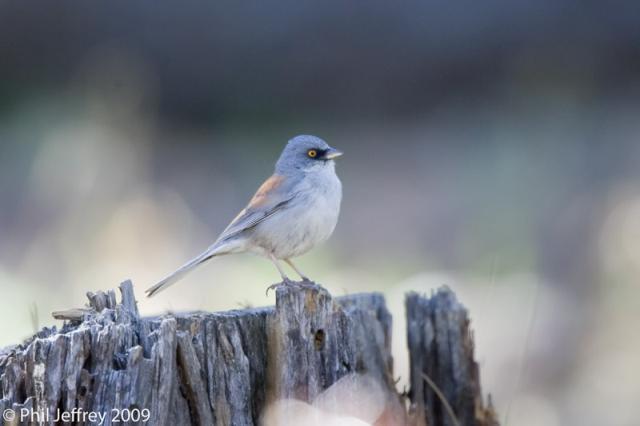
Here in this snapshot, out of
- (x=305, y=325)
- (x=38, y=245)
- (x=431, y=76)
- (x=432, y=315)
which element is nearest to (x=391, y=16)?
(x=431, y=76)

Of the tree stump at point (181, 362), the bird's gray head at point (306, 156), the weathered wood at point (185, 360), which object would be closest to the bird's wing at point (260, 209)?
the bird's gray head at point (306, 156)

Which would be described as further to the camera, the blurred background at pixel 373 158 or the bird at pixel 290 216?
the blurred background at pixel 373 158

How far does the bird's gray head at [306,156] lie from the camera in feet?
23.7

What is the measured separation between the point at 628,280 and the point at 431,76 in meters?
7.73

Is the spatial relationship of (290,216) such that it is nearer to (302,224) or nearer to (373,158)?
(302,224)

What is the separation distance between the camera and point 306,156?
7277mm

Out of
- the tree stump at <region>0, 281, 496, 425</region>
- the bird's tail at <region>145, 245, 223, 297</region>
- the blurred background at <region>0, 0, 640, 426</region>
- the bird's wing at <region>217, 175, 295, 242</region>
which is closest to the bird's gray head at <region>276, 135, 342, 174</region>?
the bird's wing at <region>217, 175, 295, 242</region>

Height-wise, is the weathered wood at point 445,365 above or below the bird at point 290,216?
below

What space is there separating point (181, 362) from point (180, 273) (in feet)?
6.39

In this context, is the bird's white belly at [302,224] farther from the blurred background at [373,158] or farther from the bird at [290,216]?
the blurred background at [373,158]

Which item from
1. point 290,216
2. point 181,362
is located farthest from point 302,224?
point 181,362

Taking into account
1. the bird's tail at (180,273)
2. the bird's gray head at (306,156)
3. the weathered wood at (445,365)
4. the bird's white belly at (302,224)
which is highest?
the bird's gray head at (306,156)

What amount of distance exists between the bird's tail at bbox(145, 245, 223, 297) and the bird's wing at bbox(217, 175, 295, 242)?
0.69 feet

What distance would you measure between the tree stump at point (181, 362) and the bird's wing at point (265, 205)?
1.48m
